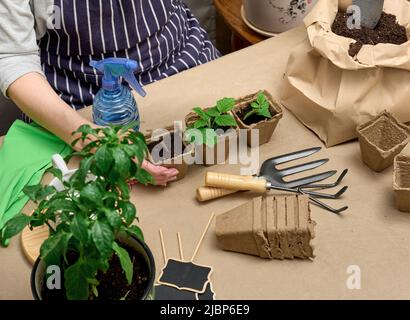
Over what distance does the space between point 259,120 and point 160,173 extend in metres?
0.22

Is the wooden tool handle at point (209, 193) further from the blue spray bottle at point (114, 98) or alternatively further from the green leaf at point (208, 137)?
the blue spray bottle at point (114, 98)

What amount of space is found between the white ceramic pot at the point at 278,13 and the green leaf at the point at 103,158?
0.88 m

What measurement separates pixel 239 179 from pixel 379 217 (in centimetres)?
25

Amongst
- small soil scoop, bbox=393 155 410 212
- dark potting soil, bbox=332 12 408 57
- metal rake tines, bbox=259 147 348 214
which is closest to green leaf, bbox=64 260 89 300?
metal rake tines, bbox=259 147 348 214

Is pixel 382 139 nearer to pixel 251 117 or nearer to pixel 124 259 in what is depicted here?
pixel 251 117

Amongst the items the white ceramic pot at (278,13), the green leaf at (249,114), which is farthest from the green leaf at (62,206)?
the white ceramic pot at (278,13)

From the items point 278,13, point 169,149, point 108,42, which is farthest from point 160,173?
point 278,13

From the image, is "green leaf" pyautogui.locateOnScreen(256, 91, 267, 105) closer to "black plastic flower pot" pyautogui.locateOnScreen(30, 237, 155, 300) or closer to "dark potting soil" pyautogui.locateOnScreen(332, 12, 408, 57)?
"dark potting soil" pyautogui.locateOnScreen(332, 12, 408, 57)

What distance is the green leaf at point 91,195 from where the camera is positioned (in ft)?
2.21

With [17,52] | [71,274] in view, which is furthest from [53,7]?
[71,274]

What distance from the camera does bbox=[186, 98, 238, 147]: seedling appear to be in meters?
1.01

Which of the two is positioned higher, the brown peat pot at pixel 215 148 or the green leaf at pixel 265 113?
the green leaf at pixel 265 113
